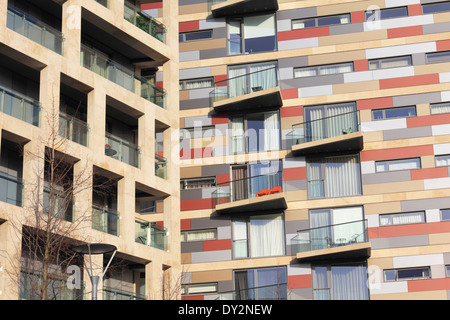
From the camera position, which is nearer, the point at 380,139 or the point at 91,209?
the point at 91,209

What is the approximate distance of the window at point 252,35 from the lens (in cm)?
4444

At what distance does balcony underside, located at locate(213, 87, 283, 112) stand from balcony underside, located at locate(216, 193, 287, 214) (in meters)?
5.00

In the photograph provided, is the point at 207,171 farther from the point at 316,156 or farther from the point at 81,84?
the point at 81,84

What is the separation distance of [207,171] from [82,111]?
28.8ft

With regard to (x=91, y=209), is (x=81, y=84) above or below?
above

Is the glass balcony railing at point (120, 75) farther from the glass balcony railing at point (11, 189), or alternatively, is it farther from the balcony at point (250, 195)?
the glass balcony railing at point (11, 189)

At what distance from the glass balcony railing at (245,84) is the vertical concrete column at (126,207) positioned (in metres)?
9.08

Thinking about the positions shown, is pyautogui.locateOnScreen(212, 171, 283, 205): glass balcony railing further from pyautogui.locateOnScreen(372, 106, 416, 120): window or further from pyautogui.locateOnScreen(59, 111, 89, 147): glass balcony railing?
pyautogui.locateOnScreen(59, 111, 89, 147): glass balcony railing

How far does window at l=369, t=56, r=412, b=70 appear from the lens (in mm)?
42438

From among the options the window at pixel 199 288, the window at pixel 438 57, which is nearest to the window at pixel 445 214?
the window at pixel 438 57
